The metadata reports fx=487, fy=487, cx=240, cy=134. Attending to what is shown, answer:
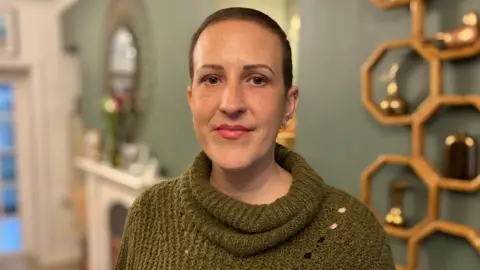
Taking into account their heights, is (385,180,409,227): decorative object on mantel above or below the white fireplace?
above

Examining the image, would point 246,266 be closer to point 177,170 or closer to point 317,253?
point 317,253

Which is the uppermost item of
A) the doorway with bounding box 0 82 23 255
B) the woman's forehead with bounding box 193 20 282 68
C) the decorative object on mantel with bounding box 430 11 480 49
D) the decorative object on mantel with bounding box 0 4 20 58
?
the decorative object on mantel with bounding box 0 4 20 58

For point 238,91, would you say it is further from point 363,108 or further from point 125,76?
point 125,76

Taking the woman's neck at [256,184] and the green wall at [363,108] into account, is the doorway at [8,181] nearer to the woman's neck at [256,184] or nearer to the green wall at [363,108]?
the green wall at [363,108]

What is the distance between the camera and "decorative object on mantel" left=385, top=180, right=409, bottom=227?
135cm

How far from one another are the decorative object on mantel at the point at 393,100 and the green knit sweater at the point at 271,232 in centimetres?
49

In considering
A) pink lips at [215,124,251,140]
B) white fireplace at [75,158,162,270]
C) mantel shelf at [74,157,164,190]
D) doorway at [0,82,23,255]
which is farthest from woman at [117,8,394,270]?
doorway at [0,82,23,255]

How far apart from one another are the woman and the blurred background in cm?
26

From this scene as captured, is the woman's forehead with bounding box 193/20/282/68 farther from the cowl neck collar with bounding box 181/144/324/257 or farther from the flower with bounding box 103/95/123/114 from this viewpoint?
the flower with bounding box 103/95/123/114

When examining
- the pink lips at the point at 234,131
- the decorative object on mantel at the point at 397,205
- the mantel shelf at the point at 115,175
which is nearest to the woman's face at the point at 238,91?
the pink lips at the point at 234,131

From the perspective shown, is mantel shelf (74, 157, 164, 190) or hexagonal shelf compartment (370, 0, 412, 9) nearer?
hexagonal shelf compartment (370, 0, 412, 9)

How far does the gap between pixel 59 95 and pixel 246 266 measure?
156 inches

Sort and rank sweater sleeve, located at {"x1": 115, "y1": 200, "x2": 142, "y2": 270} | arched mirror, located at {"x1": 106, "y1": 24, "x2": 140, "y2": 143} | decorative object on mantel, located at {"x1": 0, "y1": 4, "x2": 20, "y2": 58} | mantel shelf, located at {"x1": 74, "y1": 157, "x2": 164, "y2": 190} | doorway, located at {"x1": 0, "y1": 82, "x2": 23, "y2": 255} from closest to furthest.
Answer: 1. sweater sleeve, located at {"x1": 115, "y1": 200, "x2": 142, "y2": 270}
2. mantel shelf, located at {"x1": 74, "y1": 157, "x2": 164, "y2": 190}
3. arched mirror, located at {"x1": 106, "y1": 24, "x2": 140, "y2": 143}
4. decorative object on mantel, located at {"x1": 0, "y1": 4, "x2": 20, "y2": 58}
5. doorway, located at {"x1": 0, "y1": 82, "x2": 23, "y2": 255}

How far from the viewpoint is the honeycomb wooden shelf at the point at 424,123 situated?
1163mm
